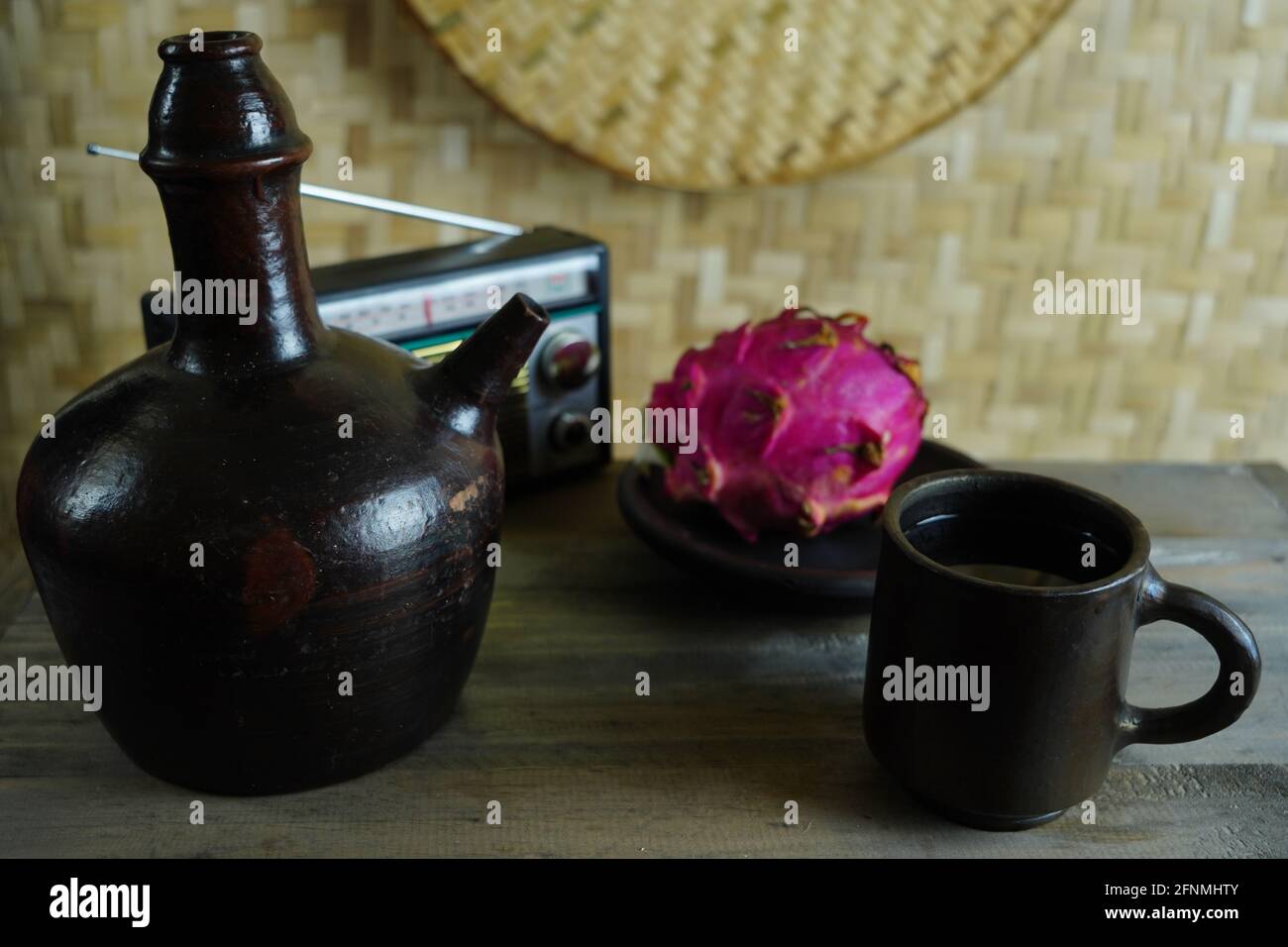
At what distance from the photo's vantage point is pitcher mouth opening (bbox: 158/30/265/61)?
0.51 m

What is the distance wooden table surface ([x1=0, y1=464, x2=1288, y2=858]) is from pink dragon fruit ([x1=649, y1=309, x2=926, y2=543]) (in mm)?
74

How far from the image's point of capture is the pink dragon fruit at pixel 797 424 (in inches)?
28.1

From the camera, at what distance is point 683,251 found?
4.06 feet

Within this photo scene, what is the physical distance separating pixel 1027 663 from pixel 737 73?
2.49 feet

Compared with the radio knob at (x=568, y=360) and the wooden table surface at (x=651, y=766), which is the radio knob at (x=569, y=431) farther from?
the wooden table surface at (x=651, y=766)

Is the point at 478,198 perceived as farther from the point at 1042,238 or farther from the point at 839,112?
the point at 1042,238

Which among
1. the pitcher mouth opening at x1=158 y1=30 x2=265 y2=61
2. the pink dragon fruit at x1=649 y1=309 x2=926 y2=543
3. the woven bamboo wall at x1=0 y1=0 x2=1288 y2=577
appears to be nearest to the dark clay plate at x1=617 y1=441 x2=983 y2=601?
the pink dragon fruit at x1=649 y1=309 x2=926 y2=543

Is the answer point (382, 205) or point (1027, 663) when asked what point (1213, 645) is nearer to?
point (1027, 663)

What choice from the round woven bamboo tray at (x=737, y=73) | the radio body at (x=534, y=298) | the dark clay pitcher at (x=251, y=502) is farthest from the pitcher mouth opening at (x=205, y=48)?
the round woven bamboo tray at (x=737, y=73)

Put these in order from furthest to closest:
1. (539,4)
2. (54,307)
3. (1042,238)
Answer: (1042,238) < (54,307) < (539,4)

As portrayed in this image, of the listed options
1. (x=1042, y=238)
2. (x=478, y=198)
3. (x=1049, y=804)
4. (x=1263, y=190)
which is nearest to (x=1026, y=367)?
(x=1042, y=238)

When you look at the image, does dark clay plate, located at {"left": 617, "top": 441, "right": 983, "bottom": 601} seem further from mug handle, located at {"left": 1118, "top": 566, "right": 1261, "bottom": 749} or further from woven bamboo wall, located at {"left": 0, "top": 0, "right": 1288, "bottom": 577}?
woven bamboo wall, located at {"left": 0, "top": 0, "right": 1288, "bottom": 577}

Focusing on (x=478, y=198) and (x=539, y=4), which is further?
(x=478, y=198)

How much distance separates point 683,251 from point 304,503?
79 centimetres
